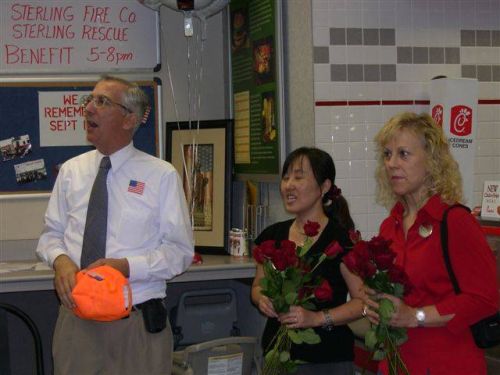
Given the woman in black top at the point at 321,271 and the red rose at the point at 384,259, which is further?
the woman in black top at the point at 321,271

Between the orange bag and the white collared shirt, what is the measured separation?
7.2 inches

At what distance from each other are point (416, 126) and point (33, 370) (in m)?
3.09

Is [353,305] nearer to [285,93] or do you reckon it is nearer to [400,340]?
[400,340]

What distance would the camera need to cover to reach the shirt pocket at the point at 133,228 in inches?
116

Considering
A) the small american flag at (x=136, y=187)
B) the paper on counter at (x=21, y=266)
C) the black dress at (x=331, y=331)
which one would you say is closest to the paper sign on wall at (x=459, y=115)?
the black dress at (x=331, y=331)

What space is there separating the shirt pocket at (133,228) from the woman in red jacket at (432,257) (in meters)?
0.96

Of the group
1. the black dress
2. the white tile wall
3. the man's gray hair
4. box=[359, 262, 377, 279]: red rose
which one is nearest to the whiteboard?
the white tile wall

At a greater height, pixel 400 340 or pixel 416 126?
pixel 416 126

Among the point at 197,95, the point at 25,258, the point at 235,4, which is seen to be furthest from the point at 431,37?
the point at 25,258

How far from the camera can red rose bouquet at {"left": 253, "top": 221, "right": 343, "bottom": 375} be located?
2416mm

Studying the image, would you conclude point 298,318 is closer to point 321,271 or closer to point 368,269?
point 321,271

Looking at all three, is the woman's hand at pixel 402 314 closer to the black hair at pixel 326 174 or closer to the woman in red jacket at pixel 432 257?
the woman in red jacket at pixel 432 257

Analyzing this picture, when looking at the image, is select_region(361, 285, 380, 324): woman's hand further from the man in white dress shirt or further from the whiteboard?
the whiteboard

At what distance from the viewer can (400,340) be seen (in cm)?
226
